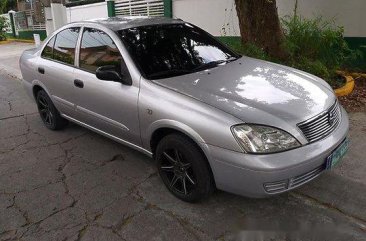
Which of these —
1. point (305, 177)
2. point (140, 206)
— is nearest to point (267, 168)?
point (305, 177)

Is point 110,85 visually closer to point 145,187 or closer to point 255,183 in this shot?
point 145,187

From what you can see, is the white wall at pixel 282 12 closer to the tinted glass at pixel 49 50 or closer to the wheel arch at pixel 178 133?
the tinted glass at pixel 49 50

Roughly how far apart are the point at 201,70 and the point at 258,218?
158 centimetres

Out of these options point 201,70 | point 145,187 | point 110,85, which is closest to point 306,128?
point 201,70

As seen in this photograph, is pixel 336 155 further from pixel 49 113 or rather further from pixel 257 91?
pixel 49 113

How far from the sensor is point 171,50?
3.95 meters

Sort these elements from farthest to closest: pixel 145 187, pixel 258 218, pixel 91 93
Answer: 1. pixel 91 93
2. pixel 145 187
3. pixel 258 218

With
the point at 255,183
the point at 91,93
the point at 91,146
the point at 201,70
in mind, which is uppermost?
the point at 201,70

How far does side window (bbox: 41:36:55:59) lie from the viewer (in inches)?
197

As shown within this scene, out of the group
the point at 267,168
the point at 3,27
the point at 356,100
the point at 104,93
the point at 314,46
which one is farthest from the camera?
the point at 3,27

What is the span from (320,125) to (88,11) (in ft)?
41.9

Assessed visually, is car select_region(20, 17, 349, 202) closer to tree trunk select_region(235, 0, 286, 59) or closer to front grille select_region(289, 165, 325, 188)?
front grille select_region(289, 165, 325, 188)

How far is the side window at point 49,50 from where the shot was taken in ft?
16.4

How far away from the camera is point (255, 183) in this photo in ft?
9.24
